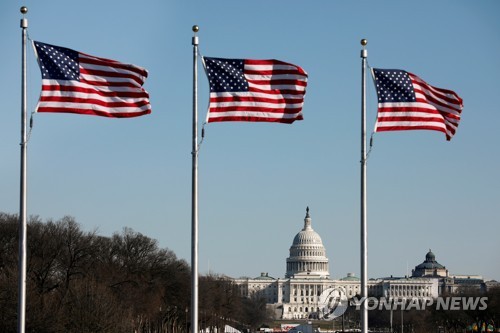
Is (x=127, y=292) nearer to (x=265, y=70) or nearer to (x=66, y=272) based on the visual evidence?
(x=66, y=272)

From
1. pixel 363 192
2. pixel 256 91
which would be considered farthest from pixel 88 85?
pixel 363 192

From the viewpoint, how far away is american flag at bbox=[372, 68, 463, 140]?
44.7 metres

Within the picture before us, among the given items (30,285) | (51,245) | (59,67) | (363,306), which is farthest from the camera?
(51,245)

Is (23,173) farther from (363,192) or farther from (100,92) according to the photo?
(363,192)

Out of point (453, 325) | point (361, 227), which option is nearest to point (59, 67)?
point (361, 227)

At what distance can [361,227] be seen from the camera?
44.9m

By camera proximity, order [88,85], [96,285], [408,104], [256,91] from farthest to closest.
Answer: [96,285] < [408,104] < [256,91] < [88,85]

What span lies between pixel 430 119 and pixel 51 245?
74.1 m

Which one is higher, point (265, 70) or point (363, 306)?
point (265, 70)

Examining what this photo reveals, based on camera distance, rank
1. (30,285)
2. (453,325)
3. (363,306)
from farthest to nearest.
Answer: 1. (453,325)
2. (30,285)
3. (363,306)

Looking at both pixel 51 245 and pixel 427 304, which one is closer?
pixel 51 245

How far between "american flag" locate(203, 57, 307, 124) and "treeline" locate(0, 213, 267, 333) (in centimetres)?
4141

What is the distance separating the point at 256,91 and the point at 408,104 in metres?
5.71

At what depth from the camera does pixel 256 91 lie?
141 feet
